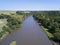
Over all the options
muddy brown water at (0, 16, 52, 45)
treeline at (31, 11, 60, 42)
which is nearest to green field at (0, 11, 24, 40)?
muddy brown water at (0, 16, 52, 45)

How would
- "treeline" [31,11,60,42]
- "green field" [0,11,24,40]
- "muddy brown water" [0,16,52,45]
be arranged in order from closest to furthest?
"muddy brown water" [0,16,52,45], "treeline" [31,11,60,42], "green field" [0,11,24,40]

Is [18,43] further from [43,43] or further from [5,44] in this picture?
[43,43]

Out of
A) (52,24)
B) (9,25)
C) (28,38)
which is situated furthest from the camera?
(9,25)

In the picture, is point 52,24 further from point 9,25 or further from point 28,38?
point 9,25

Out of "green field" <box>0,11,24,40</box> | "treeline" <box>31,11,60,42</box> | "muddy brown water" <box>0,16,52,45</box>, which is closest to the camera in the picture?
"muddy brown water" <box>0,16,52,45</box>

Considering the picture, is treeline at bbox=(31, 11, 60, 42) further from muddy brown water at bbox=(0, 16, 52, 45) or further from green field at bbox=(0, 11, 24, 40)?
green field at bbox=(0, 11, 24, 40)

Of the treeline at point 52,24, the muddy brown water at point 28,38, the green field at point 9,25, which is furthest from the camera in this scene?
the green field at point 9,25

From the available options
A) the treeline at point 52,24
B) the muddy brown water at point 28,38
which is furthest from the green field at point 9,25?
the treeline at point 52,24

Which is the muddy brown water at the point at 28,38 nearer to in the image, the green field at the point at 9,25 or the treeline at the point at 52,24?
the green field at the point at 9,25

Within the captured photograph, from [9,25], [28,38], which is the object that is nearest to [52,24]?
[28,38]

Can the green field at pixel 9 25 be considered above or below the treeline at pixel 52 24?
below

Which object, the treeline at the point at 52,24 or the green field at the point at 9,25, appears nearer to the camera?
the treeline at the point at 52,24
